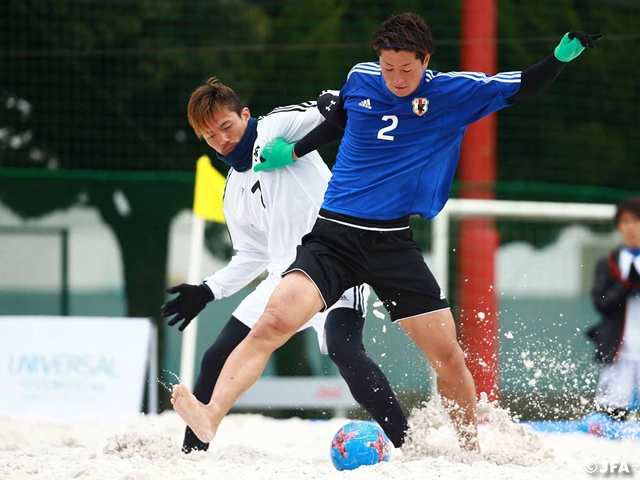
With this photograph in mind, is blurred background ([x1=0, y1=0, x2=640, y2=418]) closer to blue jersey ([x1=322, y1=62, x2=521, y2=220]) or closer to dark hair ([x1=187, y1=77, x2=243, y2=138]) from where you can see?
dark hair ([x1=187, y1=77, x2=243, y2=138])

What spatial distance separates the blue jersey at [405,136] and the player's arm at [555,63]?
5cm

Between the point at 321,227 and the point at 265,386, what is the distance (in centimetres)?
366

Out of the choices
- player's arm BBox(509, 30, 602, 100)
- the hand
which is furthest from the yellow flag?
the hand

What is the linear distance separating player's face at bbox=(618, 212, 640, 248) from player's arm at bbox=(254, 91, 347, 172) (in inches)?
122

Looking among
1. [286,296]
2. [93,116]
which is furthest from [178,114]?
[286,296]

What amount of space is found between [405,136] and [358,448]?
1351 mm

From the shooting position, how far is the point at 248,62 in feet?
33.4

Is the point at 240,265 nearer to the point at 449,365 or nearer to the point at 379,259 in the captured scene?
the point at 379,259

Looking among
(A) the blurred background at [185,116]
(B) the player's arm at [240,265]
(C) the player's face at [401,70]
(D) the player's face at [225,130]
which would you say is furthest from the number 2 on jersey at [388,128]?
(A) the blurred background at [185,116]

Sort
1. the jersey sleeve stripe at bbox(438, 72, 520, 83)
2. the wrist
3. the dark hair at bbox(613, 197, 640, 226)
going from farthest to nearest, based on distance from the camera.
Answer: the dark hair at bbox(613, 197, 640, 226) → the wrist → the jersey sleeve stripe at bbox(438, 72, 520, 83)

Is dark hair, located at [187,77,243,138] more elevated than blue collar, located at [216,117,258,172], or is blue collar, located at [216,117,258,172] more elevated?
dark hair, located at [187,77,243,138]

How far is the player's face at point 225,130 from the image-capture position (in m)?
4.55

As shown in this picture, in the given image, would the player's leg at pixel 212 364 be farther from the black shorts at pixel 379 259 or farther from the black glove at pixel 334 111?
the black glove at pixel 334 111

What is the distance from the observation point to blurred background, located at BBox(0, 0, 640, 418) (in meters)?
8.04
